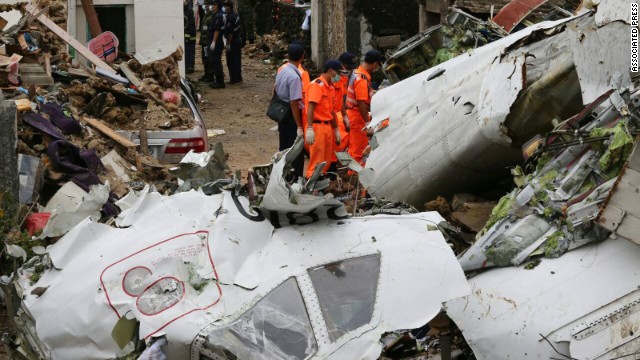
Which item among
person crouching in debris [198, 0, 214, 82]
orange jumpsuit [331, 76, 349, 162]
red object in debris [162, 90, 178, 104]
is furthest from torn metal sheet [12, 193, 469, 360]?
person crouching in debris [198, 0, 214, 82]

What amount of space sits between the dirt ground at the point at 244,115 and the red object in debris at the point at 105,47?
2271 millimetres

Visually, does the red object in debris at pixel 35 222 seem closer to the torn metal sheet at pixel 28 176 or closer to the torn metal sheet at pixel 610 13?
the torn metal sheet at pixel 28 176

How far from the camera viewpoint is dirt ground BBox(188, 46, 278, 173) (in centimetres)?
1546

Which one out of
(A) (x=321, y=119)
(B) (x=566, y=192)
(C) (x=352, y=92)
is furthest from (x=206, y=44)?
(B) (x=566, y=192)

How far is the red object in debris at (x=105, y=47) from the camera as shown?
13570mm

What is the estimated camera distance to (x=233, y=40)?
20266mm

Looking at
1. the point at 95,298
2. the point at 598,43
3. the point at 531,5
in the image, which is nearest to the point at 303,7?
the point at 531,5

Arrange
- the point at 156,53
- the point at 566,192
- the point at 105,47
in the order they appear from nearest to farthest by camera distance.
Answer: the point at 566,192
the point at 156,53
the point at 105,47

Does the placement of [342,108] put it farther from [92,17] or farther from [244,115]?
[244,115]

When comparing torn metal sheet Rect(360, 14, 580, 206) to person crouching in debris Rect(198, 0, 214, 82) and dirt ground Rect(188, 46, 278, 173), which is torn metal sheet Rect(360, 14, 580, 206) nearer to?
dirt ground Rect(188, 46, 278, 173)

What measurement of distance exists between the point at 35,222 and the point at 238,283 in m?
3.62

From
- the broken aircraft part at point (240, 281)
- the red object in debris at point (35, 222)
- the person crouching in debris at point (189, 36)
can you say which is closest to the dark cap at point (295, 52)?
the red object in debris at point (35, 222)

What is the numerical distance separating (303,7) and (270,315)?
64.0 ft

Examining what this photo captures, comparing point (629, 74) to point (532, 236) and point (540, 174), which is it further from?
point (532, 236)
